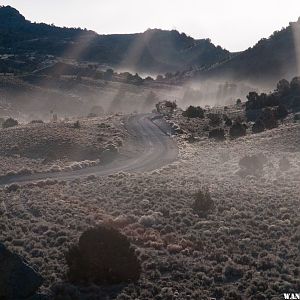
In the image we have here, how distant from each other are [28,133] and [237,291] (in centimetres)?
6017

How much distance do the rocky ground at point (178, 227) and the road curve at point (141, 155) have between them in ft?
14.9

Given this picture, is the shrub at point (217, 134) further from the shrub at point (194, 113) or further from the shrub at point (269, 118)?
the shrub at point (194, 113)

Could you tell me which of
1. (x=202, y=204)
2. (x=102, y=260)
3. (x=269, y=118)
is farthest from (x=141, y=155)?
(x=102, y=260)

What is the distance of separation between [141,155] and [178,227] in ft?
122

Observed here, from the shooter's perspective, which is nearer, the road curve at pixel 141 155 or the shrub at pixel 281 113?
the road curve at pixel 141 155

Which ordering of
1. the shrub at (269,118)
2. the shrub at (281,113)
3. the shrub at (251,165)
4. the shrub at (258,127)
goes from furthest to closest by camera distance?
the shrub at (281,113) → the shrub at (269,118) → the shrub at (258,127) → the shrub at (251,165)

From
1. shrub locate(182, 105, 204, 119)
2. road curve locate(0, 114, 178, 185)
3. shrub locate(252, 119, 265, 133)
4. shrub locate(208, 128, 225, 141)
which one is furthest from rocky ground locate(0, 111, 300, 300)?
shrub locate(182, 105, 204, 119)

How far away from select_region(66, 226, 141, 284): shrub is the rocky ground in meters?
0.69

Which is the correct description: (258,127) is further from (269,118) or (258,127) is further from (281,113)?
(281,113)

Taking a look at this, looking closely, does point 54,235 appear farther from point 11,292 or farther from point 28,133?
point 28,133

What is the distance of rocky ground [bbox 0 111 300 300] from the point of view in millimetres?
21978

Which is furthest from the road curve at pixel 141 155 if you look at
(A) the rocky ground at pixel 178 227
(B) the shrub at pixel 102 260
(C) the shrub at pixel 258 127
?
(B) the shrub at pixel 102 260

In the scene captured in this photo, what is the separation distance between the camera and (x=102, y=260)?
904 inches

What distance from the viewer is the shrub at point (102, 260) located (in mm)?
22578
